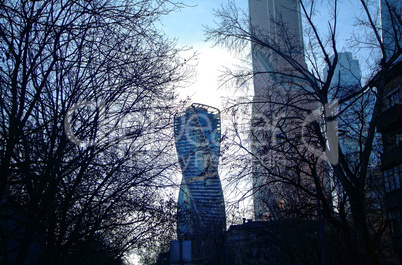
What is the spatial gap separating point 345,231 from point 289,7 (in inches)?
299

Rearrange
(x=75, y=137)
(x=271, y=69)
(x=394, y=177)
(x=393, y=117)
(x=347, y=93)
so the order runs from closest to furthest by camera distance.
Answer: (x=75, y=137) → (x=347, y=93) → (x=271, y=69) → (x=393, y=117) → (x=394, y=177)

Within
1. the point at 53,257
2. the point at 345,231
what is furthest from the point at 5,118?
the point at 345,231

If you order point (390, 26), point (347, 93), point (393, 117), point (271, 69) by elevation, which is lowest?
point (347, 93)

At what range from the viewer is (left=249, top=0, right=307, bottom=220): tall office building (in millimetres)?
14031

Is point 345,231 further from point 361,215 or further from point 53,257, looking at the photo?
point 53,257

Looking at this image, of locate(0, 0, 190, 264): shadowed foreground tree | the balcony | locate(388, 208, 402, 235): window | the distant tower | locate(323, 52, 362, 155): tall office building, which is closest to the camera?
locate(0, 0, 190, 264): shadowed foreground tree

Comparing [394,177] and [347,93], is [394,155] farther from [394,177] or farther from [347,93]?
[347,93]

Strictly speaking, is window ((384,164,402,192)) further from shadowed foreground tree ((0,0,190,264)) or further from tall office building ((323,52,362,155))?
shadowed foreground tree ((0,0,190,264))

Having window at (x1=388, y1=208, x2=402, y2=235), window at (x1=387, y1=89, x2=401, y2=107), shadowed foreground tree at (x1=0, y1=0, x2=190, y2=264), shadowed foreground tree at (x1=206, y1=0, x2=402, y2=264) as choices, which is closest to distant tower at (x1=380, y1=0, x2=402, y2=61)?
shadowed foreground tree at (x1=206, y1=0, x2=402, y2=264)

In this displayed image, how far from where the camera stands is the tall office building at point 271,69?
1403cm

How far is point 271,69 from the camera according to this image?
15.1m

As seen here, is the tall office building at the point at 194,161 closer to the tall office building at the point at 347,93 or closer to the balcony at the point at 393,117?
the tall office building at the point at 347,93

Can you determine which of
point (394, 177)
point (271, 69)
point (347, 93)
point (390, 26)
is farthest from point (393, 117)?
point (271, 69)

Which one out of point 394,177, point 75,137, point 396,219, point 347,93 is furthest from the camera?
point 396,219
